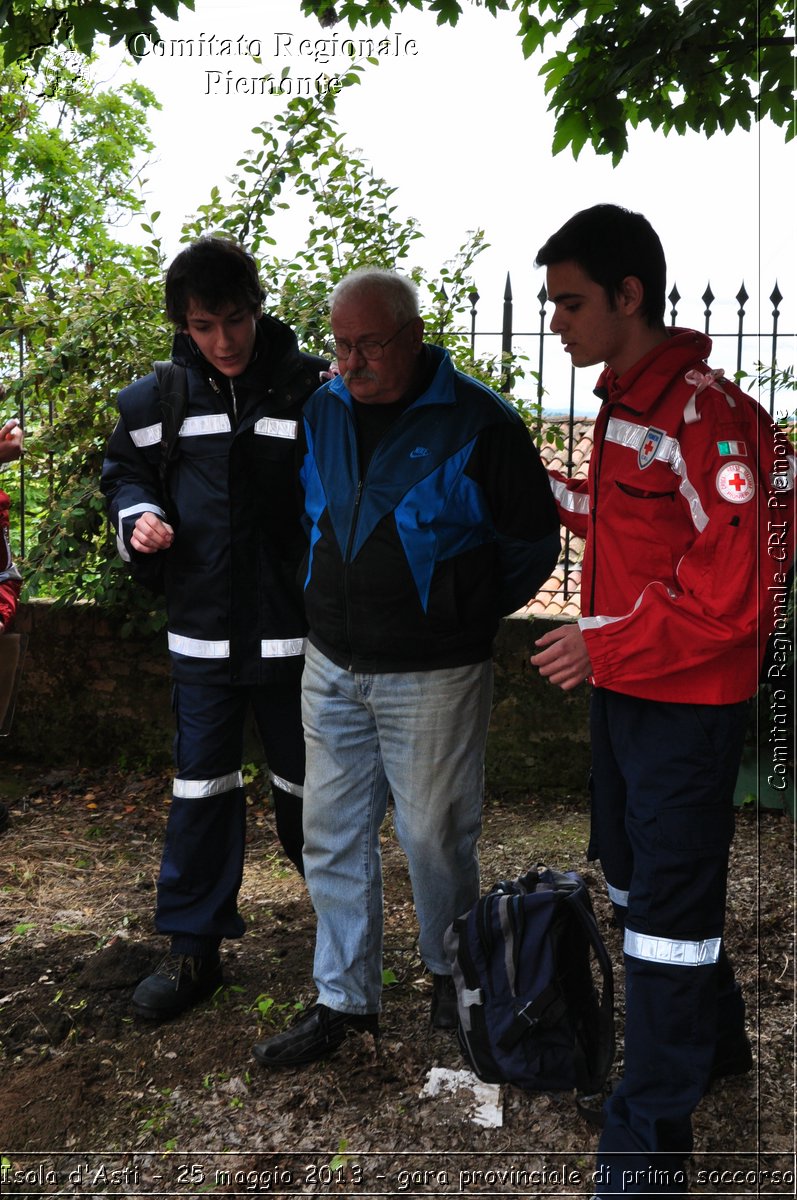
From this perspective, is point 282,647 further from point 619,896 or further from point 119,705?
point 119,705

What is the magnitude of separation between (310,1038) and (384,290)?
1986mm

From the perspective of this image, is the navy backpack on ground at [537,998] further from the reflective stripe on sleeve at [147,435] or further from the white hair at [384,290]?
the reflective stripe on sleeve at [147,435]

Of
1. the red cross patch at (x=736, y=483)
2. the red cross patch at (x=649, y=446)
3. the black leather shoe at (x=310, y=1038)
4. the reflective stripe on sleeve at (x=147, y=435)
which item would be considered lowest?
the black leather shoe at (x=310, y=1038)

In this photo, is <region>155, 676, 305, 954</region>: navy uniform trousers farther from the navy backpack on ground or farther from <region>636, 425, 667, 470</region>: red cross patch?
<region>636, 425, 667, 470</region>: red cross patch

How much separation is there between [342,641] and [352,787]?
42 centimetres

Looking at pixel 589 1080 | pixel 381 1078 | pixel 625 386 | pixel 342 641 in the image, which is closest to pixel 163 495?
pixel 342 641

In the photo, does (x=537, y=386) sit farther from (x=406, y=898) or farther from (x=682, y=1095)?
(x=682, y=1095)

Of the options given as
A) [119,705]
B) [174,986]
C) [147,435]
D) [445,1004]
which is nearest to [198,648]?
[147,435]

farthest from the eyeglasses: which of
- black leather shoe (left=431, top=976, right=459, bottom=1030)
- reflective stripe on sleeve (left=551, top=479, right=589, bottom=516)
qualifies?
black leather shoe (left=431, top=976, right=459, bottom=1030)

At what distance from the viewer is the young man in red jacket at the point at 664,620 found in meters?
2.15

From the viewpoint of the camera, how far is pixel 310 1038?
297 cm

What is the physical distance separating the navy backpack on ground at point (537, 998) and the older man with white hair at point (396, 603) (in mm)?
231

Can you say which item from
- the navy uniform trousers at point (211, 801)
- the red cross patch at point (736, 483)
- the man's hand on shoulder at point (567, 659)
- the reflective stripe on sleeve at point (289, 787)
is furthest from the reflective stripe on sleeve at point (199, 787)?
the red cross patch at point (736, 483)

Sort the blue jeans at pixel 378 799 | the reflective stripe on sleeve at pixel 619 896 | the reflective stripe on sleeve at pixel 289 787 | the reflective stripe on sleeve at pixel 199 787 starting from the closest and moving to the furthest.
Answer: the reflective stripe on sleeve at pixel 619 896 → the blue jeans at pixel 378 799 → the reflective stripe on sleeve at pixel 199 787 → the reflective stripe on sleeve at pixel 289 787
